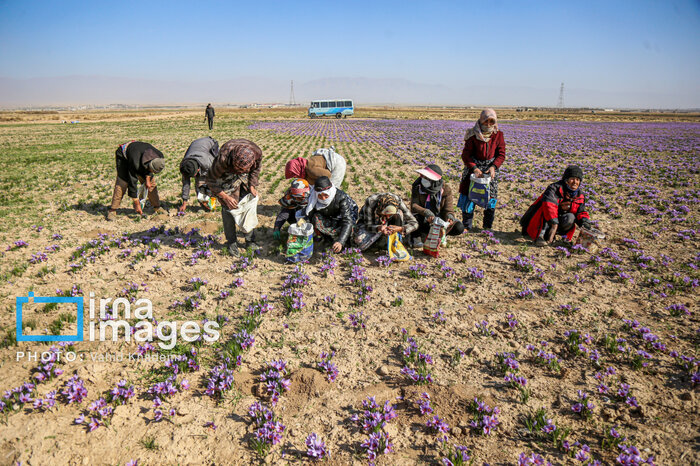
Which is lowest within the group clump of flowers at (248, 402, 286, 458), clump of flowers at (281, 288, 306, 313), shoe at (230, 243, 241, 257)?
clump of flowers at (248, 402, 286, 458)

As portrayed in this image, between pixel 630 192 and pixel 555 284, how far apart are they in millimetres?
9328

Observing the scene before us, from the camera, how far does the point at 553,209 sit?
23.9 feet

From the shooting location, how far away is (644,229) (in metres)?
8.63

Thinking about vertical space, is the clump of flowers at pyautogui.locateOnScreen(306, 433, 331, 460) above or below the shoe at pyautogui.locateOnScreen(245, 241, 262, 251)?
below

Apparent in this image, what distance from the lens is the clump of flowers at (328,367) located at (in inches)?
154

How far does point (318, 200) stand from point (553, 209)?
5203mm

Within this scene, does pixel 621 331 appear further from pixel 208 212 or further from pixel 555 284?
pixel 208 212

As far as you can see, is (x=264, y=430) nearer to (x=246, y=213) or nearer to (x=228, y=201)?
(x=228, y=201)

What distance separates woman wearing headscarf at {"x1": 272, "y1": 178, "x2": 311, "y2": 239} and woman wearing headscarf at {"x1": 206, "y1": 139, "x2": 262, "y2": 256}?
28.2 inches

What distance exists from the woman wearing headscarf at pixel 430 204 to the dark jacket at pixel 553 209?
1891 mm

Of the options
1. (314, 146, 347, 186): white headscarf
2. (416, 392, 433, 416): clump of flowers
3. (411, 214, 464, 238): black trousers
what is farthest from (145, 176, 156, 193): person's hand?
(416, 392, 433, 416): clump of flowers

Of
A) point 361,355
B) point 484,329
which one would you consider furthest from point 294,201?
point 484,329

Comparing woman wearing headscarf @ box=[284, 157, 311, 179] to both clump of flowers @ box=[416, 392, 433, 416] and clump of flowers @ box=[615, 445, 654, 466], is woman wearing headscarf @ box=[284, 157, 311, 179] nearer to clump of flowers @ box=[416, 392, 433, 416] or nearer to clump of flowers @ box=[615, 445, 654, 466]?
clump of flowers @ box=[416, 392, 433, 416]

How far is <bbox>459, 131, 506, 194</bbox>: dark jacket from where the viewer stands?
297 inches
